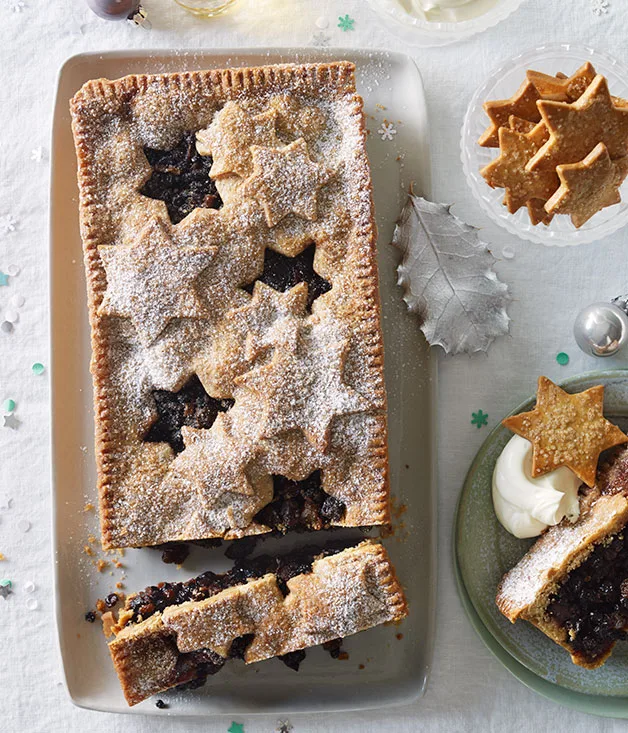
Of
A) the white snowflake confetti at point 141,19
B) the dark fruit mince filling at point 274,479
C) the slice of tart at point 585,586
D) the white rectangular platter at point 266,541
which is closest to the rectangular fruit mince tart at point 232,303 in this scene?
the dark fruit mince filling at point 274,479

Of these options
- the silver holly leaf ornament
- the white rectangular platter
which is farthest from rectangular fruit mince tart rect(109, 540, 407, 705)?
the silver holly leaf ornament

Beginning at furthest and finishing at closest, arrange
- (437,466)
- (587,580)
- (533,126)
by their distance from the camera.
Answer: (437,466)
(587,580)
(533,126)

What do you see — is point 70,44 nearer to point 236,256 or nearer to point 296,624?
point 236,256

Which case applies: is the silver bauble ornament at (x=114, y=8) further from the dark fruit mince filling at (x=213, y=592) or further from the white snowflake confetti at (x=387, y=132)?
the dark fruit mince filling at (x=213, y=592)

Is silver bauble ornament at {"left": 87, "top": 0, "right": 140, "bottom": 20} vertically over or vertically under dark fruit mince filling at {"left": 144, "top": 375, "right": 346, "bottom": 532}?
over

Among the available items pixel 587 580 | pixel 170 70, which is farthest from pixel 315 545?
pixel 170 70

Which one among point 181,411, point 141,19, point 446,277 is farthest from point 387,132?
point 181,411

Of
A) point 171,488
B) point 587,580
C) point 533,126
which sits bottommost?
point 587,580

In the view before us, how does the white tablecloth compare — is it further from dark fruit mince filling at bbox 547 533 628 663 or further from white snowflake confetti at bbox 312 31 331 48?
dark fruit mince filling at bbox 547 533 628 663
